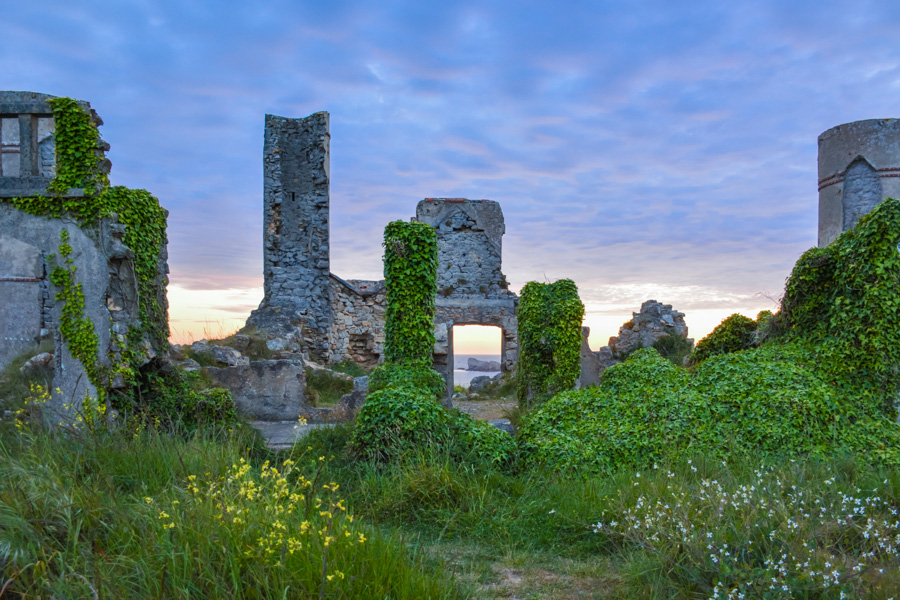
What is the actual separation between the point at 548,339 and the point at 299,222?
10.6m

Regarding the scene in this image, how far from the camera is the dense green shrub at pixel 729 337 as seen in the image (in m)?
11.0

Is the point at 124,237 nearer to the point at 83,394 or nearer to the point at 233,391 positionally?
the point at 83,394

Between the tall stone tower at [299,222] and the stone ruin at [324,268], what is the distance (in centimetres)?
3

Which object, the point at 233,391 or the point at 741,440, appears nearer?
the point at 741,440

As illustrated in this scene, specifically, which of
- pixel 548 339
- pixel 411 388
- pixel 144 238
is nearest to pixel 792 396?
pixel 548 339

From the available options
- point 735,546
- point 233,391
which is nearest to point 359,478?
point 735,546

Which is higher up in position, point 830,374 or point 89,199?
point 89,199

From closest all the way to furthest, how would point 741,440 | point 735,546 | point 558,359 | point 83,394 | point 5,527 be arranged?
1. point 5,527
2. point 735,546
3. point 741,440
4. point 83,394
5. point 558,359

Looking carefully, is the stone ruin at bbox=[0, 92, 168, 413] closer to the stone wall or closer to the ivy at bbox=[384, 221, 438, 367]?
the ivy at bbox=[384, 221, 438, 367]

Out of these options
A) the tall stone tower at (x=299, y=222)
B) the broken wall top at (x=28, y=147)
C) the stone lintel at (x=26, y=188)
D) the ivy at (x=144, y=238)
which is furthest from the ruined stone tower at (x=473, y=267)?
the stone lintel at (x=26, y=188)

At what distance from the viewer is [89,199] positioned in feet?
27.0

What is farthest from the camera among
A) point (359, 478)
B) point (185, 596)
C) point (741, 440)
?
point (741, 440)

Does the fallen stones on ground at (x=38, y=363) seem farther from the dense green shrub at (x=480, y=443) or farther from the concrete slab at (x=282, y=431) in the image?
the dense green shrub at (x=480, y=443)

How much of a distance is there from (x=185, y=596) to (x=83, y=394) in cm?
609
